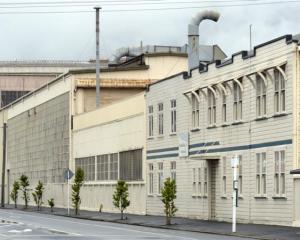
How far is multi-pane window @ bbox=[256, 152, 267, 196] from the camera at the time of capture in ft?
118

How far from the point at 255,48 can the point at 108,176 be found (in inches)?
948

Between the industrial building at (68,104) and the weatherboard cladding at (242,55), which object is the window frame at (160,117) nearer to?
the weatherboard cladding at (242,55)

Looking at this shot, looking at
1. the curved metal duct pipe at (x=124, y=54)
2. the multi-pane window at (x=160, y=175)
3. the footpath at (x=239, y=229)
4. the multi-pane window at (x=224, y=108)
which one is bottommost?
the footpath at (x=239, y=229)

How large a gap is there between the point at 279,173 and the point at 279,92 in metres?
3.07

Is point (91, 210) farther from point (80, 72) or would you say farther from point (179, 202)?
point (179, 202)

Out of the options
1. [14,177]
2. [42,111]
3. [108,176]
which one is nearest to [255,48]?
[108,176]

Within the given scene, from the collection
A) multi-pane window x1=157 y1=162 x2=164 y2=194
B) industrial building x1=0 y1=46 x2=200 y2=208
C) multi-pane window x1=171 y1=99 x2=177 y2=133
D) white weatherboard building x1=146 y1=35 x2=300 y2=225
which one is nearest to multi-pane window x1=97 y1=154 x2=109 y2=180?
industrial building x1=0 y1=46 x2=200 y2=208

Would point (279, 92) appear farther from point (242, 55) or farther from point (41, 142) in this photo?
point (41, 142)

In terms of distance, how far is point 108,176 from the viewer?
5866 cm

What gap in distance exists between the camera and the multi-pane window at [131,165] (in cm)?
5225

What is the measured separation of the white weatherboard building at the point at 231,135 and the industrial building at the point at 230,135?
0.04m

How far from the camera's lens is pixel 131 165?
176 ft

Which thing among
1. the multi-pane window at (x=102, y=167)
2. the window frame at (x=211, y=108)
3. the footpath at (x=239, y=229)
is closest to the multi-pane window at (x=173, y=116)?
the window frame at (x=211, y=108)

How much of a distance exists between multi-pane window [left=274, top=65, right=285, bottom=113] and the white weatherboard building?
4cm
